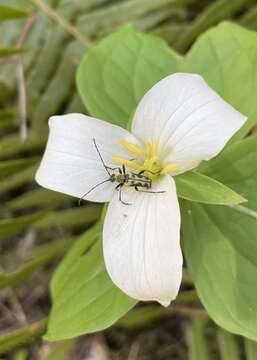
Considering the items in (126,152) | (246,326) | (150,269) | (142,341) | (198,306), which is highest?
(126,152)

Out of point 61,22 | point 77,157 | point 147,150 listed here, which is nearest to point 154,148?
point 147,150

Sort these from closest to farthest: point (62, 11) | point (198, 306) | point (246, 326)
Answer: point (246, 326)
point (198, 306)
point (62, 11)

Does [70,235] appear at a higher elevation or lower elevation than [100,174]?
lower

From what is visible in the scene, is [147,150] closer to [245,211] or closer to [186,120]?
[186,120]

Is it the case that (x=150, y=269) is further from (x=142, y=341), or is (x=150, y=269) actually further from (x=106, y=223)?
(x=142, y=341)

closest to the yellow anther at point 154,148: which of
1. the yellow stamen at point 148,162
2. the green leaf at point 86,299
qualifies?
the yellow stamen at point 148,162

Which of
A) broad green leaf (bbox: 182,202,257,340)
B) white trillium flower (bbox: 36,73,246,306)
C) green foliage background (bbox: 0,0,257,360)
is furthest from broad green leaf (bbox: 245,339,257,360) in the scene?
white trillium flower (bbox: 36,73,246,306)

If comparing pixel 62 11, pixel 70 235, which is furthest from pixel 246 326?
pixel 62 11

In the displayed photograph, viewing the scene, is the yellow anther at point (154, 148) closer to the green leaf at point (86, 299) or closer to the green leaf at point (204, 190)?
the green leaf at point (204, 190)
